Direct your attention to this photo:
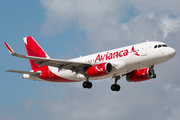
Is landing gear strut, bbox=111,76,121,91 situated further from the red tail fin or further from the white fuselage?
the red tail fin

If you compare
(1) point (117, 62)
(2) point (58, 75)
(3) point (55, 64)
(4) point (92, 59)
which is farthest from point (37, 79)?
(1) point (117, 62)

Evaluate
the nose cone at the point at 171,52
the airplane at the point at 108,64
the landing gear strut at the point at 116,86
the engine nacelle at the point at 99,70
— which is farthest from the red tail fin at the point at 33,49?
the nose cone at the point at 171,52

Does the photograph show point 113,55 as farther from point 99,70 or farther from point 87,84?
point 87,84

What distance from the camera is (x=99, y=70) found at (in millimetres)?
41938

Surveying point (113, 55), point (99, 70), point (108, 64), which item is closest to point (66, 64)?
point (99, 70)

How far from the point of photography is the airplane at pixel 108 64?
134 ft

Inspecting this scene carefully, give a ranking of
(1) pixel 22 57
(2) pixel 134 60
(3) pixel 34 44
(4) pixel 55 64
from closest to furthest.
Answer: (1) pixel 22 57 < (2) pixel 134 60 < (4) pixel 55 64 < (3) pixel 34 44

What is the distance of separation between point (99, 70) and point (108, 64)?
4.68 feet

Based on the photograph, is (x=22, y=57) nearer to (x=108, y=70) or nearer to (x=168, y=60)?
(x=108, y=70)

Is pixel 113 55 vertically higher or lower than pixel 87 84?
higher

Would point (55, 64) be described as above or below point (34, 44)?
below

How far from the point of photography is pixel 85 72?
44438 mm

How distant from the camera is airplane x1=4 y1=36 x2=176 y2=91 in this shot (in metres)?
40.7

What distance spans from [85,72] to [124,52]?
6.07 meters
